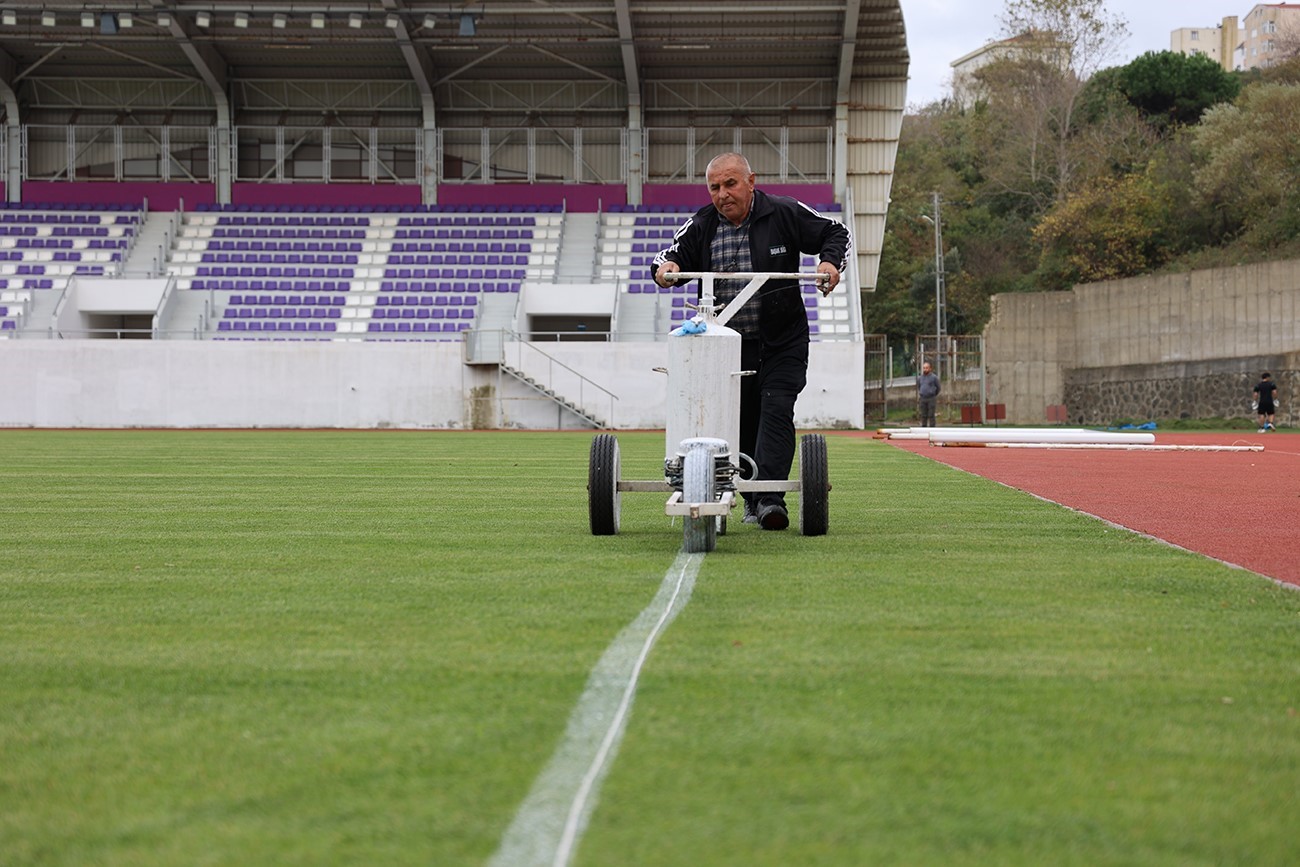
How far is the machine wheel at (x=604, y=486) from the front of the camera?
6.83 m

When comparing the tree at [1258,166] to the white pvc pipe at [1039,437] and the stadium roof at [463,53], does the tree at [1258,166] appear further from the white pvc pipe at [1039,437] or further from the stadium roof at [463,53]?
the white pvc pipe at [1039,437]

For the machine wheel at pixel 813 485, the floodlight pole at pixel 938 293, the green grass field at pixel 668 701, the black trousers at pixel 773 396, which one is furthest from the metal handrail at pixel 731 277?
the floodlight pole at pixel 938 293

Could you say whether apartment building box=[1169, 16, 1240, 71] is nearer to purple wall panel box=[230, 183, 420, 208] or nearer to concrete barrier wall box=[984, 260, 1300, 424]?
concrete barrier wall box=[984, 260, 1300, 424]

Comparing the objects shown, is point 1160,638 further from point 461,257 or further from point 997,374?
point 997,374

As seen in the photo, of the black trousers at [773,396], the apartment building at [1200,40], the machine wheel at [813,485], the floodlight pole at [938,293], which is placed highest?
the apartment building at [1200,40]

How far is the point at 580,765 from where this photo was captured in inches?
105

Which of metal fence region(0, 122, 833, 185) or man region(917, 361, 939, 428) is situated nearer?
man region(917, 361, 939, 428)

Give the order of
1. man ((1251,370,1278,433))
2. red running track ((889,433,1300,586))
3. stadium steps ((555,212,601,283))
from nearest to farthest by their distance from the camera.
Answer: red running track ((889,433,1300,586))
man ((1251,370,1278,433))
stadium steps ((555,212,601,283))

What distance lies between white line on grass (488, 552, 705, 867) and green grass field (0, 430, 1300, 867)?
4 centimetres

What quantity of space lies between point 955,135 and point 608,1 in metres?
41.5

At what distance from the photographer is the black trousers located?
7305 millimetres

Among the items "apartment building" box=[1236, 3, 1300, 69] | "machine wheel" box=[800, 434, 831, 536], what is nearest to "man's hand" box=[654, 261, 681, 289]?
"machine wheel" box=[800, 434, 831, 536]

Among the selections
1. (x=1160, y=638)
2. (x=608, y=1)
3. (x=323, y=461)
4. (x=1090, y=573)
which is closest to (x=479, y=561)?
(x=1090, y=573)

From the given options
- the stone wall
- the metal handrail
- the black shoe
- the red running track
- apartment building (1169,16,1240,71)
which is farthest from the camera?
apartment building (1169,16,1240,71)
